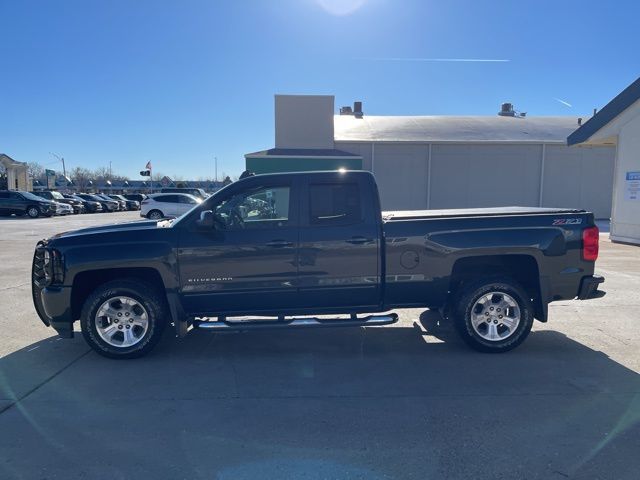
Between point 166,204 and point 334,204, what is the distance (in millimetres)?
21134

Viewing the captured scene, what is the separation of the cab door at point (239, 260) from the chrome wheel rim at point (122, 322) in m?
0.52

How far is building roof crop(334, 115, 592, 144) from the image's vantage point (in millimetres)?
24891

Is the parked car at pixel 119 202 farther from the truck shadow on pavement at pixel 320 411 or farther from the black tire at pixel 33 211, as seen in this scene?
the truck shadow on pavement at pixel 320 411

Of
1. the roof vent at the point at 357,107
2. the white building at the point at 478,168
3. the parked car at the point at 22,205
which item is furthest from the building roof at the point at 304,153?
the parked car at the point at 22,205

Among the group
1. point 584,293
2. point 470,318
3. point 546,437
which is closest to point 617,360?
point 584,293

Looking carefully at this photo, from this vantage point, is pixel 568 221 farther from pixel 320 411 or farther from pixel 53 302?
pixel 53 302

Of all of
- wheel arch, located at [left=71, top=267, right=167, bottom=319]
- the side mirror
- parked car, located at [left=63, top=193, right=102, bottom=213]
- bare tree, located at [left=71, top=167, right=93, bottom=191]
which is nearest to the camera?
the side mirror

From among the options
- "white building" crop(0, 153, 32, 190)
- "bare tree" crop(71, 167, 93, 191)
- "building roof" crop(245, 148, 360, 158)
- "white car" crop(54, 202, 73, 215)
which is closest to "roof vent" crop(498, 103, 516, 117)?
"building roof" crop(245, 148, 360, 158)

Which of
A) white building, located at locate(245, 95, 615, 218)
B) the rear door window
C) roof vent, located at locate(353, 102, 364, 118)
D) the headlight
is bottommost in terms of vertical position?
the headlight

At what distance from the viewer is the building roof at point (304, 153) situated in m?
23.6

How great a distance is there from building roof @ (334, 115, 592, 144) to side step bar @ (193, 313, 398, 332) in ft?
67.7

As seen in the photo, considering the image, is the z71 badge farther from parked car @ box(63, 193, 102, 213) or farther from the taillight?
parked car @ box(63, 193, 102, 213)

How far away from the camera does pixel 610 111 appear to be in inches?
577

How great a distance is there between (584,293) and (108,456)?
484 centimetres
